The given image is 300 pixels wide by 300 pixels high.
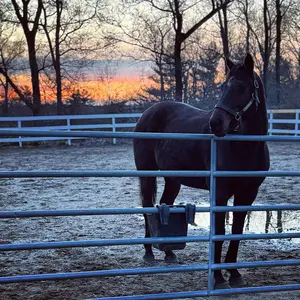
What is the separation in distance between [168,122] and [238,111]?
5.47 ft

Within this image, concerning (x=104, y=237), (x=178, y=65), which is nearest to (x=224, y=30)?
(x=178, y=65)

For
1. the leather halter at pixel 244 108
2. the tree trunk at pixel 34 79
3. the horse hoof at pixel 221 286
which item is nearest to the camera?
the leather halter at pixel 244 108

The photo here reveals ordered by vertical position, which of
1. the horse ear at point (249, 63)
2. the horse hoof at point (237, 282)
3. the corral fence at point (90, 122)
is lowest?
the horse hoof at point (237, 282)

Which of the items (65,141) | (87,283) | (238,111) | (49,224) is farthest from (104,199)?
(65,141)

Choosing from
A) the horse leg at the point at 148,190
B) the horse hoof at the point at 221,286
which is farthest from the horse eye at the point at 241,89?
the horse leg at the point at 148,190

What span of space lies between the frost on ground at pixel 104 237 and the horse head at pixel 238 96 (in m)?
1.40

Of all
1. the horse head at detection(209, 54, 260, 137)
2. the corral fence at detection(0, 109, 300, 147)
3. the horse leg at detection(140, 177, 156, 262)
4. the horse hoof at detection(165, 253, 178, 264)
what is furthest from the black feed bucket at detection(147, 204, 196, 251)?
the corral fence at detection(0, 109, 300, 147)

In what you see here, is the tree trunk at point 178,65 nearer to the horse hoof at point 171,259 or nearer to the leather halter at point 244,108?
the horse hoof at point 171,259

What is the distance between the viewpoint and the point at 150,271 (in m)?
3.15

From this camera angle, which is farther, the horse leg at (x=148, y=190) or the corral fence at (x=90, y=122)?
the corral fence at (x=90, y=122)

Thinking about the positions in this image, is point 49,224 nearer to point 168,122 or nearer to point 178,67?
point 168,122

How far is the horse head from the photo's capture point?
3562mm

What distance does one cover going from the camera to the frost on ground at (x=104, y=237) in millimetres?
3908

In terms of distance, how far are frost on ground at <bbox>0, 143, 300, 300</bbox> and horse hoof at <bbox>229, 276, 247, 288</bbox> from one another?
4.1 inches
